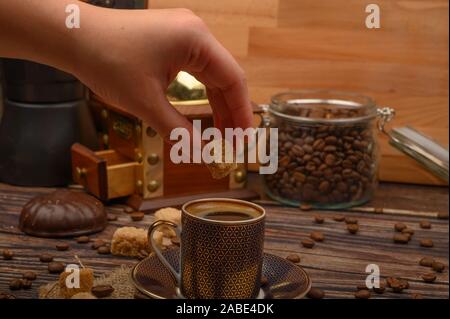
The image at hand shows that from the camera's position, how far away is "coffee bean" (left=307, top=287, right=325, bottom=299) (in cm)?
55

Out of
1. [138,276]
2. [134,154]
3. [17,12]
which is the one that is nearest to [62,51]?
[17,12]

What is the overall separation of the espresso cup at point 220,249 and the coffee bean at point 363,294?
0.35 ft

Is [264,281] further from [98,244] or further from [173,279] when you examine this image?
[98,244]

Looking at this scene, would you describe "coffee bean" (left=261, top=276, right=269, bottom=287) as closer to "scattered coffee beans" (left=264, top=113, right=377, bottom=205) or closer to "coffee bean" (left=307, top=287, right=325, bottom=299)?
"coffee bean" (left=307, top=287, right=325, bottom=299)

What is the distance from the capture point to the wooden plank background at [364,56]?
2.04 ft

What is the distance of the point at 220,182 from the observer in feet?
2.79

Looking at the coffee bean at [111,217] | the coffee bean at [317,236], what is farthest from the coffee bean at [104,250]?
the coffee bean at [317,236]

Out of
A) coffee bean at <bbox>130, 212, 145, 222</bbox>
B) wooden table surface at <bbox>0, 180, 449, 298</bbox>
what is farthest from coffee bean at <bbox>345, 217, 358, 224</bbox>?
coffee bean at <bbox>130, 212, 145, 222</bbox>

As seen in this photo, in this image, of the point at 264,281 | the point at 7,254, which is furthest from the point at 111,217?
the point at 264,281

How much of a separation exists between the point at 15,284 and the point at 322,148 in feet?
1.36

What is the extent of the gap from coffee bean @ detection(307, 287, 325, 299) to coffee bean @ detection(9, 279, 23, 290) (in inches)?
9.4

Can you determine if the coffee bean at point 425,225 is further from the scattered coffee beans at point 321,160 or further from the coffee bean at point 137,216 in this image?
the coffee bean at point 137,216

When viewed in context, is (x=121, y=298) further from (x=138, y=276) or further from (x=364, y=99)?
(x=364, y=99)

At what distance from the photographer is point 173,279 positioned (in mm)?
522
